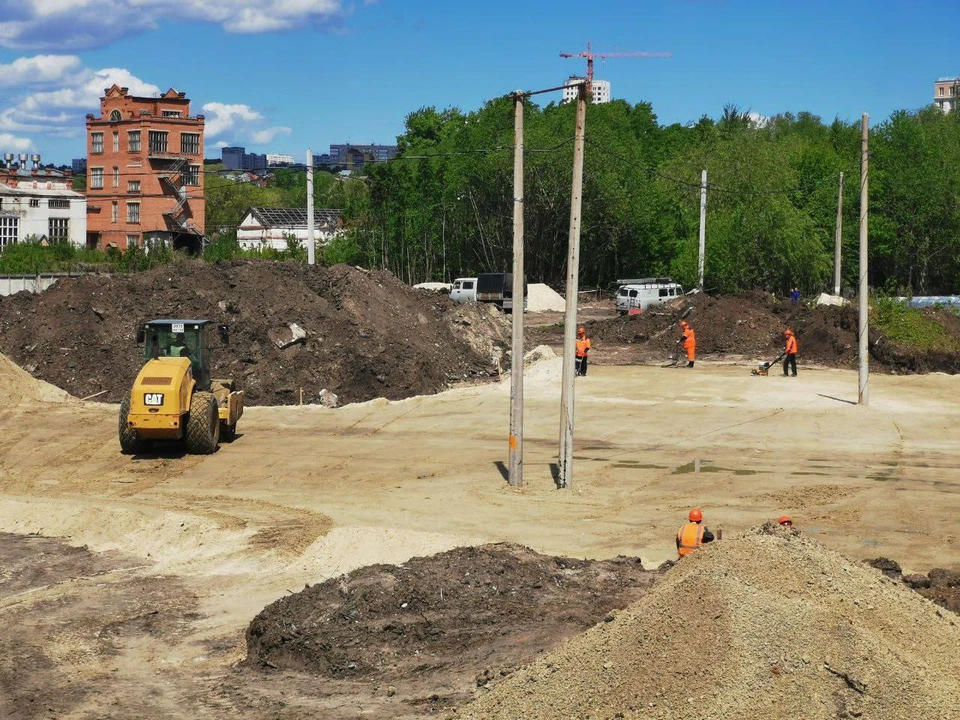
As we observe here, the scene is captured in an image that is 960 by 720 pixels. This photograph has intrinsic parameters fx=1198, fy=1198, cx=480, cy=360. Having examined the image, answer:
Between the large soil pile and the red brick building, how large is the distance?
45.0m

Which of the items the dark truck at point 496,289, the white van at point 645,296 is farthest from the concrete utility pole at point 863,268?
the dark truck at point 496,289

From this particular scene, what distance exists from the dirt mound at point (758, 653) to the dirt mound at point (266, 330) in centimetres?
2232

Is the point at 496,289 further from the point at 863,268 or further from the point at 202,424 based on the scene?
the point at 202,424

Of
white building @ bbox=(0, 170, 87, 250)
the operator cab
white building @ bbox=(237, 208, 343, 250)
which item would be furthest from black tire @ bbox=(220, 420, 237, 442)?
white building @ bbox=(237, 208, 343, 250)

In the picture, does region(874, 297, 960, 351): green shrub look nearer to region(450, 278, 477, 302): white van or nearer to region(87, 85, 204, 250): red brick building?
region(450, 278, 477, 302): white van

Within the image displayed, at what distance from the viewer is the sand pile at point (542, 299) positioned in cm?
6625

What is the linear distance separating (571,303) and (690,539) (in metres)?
7.79

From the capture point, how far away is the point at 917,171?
7056cm

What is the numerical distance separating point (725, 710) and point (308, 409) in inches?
886

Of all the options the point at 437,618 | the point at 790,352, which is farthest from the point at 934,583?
the point at 790,352

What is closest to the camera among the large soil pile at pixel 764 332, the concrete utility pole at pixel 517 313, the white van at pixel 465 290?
the concrete utility pole at pixel 517 313

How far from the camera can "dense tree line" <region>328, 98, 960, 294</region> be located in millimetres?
61281

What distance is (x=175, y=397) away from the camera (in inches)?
909

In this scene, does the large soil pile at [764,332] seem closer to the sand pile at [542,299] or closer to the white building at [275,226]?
the sand pile at [542,299]
